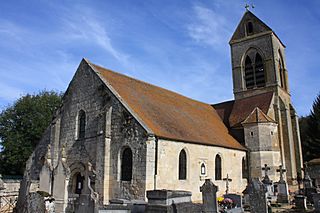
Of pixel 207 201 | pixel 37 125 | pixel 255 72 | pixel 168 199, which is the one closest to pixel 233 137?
pixel 255 72

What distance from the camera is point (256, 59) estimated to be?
2892 cm

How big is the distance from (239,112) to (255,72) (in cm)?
541

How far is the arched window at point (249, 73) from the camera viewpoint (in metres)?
28.7

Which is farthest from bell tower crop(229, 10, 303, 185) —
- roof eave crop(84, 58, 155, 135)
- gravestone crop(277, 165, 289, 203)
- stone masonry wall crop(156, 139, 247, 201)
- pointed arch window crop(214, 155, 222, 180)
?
roof eave crop(84, 58, 155, 135)

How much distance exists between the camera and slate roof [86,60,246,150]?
15992mm

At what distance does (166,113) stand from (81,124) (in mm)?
5306

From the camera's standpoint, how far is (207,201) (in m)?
10.1

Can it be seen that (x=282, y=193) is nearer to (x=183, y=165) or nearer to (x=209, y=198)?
(x=183, y=165)

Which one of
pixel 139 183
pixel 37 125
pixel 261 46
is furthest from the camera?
pixel 37 125

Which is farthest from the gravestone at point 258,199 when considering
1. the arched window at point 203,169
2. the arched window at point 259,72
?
the arched window at point 259,72

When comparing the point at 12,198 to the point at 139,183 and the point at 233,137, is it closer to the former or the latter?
the point at 139,183

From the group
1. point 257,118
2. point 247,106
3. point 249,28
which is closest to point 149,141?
point 257,118

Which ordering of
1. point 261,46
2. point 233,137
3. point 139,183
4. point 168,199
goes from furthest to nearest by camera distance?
point 261,46, point 233,137, point 139,183, point 168,199

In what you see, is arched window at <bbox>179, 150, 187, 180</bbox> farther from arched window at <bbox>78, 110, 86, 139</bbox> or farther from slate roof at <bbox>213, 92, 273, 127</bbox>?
slate roof at <bbox>213, 92, 273, 127</bbox>
